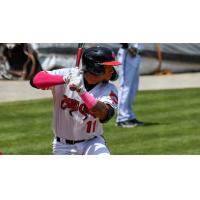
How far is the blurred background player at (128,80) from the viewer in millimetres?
13328

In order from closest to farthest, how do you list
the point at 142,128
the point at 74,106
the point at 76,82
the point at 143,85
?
the point at 76,82 → the point at 74,106 → the point at 142,128 → the point at 143,85

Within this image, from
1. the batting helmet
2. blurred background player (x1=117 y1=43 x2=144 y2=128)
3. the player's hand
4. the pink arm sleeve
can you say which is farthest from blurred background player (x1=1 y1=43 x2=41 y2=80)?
the player's hand

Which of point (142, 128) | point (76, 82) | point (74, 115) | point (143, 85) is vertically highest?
point (76, 82)

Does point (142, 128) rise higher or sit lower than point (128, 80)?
lower

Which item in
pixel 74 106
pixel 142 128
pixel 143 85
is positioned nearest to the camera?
pixel 74 106

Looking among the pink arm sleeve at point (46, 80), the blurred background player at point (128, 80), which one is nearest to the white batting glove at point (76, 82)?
the pink arm sleeve at point (46, 80)

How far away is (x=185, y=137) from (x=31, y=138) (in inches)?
91.0

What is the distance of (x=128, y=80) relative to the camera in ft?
44.7

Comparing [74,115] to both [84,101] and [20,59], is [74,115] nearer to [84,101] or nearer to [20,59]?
[84,101]

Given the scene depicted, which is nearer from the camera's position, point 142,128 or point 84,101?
point 84,101

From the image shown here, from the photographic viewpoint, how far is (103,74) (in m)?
8.38

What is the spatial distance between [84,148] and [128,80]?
A: 508 centimetres

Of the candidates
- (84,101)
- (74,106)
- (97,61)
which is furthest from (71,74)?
(74,106)

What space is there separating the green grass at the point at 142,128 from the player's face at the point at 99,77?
350 centimetres
